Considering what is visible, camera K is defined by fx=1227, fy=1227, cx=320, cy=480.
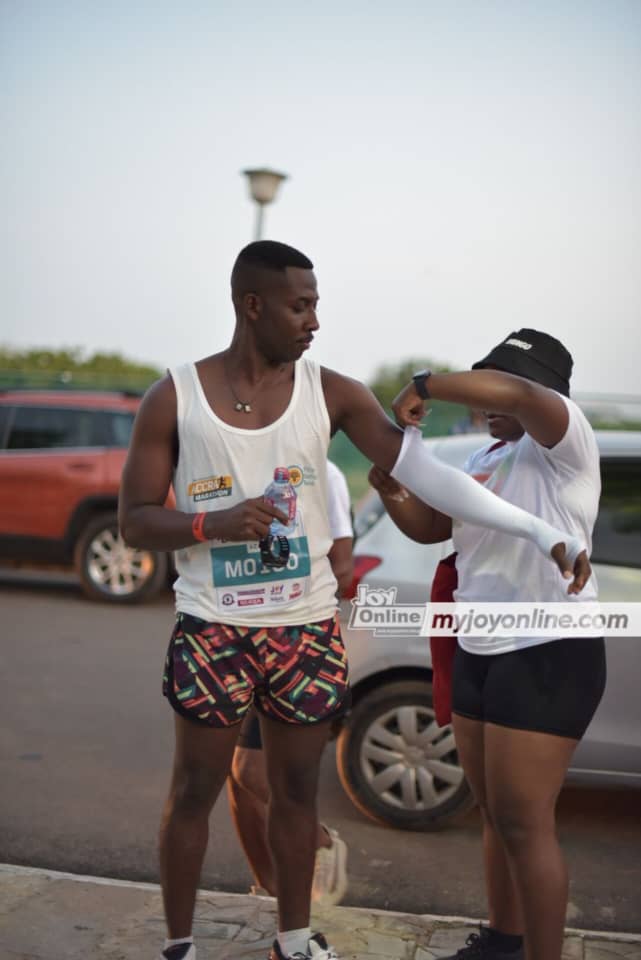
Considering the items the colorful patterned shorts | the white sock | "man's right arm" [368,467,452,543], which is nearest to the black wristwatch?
"man's right arm" [368,467,452,543]

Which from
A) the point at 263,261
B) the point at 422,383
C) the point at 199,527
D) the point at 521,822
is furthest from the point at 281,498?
the point at 521,822

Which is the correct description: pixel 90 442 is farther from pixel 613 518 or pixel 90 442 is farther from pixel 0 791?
pixel 613 518

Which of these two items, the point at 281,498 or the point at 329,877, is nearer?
the point at 281,498

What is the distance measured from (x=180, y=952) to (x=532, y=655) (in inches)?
49.7

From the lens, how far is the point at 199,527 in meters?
3.10

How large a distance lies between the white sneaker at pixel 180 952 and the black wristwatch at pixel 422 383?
1.62 meters

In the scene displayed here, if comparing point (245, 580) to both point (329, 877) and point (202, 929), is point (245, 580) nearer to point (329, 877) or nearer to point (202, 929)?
point (202, 929)

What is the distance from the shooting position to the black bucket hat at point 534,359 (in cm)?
306

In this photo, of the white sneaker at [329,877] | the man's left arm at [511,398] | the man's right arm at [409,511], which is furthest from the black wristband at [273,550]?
the white sneaker at [329,877]

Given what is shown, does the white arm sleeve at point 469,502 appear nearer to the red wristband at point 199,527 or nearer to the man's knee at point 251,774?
the red wristband at point 199,527

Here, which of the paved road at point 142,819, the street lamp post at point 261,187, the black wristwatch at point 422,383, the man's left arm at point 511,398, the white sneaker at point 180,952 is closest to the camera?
the man's left arm at point 511,398

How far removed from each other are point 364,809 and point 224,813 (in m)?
0.68

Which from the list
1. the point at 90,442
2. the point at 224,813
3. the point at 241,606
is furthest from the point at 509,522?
the point at 90,442

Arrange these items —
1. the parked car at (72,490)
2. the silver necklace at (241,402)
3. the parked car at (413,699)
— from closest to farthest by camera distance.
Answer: the silver necklace at (241,402) → the parked car at (413,699) → the parked car at (72,490)
